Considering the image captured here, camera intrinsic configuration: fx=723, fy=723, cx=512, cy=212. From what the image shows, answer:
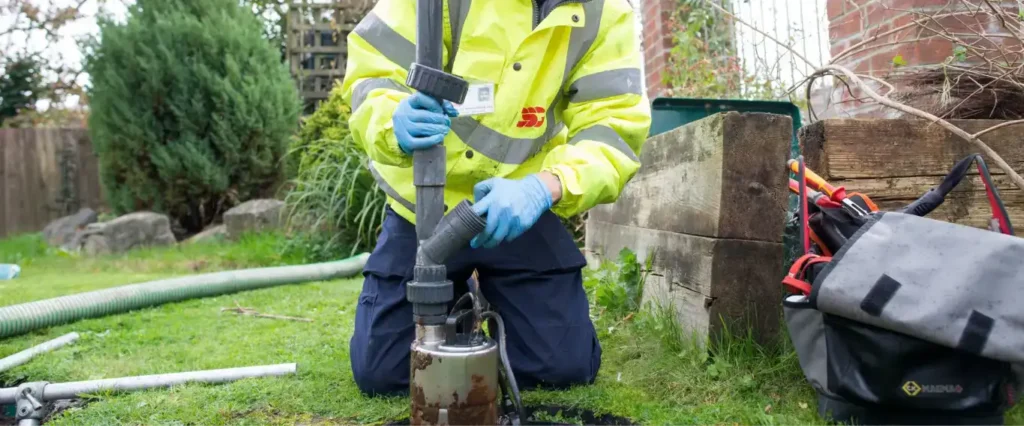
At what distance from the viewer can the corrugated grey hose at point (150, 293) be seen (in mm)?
2865

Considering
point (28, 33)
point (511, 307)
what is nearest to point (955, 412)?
point (511, 307)

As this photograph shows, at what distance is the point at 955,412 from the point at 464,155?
3.98ft

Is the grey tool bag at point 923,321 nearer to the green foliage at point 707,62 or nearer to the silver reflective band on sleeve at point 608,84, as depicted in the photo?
the silver reflective band on sleeve at point 608,84

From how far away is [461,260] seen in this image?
77.1 inches

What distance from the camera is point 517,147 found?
189 cm

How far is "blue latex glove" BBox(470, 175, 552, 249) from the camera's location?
58.1 inches

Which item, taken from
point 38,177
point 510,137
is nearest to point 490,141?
point 510,137

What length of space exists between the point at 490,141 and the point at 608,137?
0.32 meters

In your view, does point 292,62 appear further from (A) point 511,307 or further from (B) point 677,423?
(B) point 677,423

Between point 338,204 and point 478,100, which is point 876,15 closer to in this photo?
point 478,100

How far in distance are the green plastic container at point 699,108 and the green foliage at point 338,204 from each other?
256 cm

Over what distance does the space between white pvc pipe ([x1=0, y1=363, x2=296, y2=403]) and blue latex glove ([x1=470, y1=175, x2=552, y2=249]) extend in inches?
37.1

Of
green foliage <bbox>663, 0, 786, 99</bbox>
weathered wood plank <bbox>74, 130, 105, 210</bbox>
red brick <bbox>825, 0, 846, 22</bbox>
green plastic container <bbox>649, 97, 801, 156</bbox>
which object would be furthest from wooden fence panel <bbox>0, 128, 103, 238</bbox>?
red brick <bbox>825, 0, 846, 22</bbox>

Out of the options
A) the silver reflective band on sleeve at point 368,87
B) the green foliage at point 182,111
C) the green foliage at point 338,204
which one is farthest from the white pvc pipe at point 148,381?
the green foliage at point 182,111
